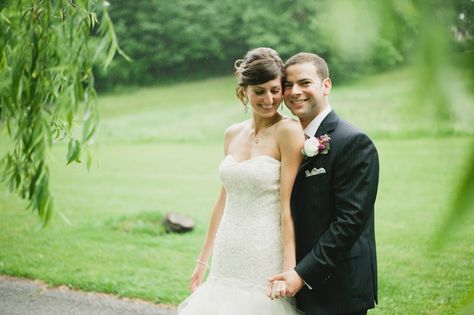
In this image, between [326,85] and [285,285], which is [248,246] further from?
[326,85]

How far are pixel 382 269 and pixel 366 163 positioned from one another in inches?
204

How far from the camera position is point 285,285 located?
104 inches

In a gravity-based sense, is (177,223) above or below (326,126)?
below

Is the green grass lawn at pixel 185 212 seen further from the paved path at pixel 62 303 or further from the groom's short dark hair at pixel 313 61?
the groom's short dark hair at pixel 313 61

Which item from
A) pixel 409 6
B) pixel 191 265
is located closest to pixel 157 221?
pixel 191 265

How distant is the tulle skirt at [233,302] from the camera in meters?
2.97

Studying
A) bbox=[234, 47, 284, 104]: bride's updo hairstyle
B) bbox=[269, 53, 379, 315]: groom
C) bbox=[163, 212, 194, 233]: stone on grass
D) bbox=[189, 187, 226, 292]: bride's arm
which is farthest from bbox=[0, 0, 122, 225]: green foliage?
bbox=[163, 212, 194, 233]: stone on grass

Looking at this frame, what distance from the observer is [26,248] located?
8.35m

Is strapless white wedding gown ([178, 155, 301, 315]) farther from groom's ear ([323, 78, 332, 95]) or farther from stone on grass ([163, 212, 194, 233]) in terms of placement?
stone on grass ([163, 212, 194, 233])

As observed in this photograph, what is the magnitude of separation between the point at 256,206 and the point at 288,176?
371mm

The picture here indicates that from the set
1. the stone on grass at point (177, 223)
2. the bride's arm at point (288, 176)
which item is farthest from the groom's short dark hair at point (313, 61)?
the stone on grass at point (177, 223)

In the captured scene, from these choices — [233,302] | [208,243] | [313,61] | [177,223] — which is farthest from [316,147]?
[177,223]

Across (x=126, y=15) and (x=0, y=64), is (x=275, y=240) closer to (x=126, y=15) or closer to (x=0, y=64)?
(x=0, y=64)

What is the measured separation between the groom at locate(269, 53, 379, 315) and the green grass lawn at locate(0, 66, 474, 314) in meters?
0.36
